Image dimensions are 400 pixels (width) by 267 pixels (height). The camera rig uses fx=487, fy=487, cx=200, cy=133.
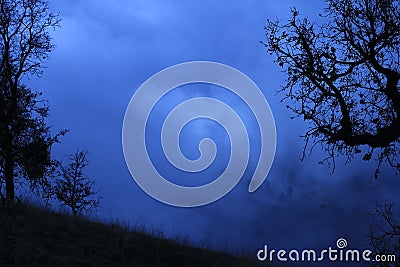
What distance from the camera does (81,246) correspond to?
1730 centimetres

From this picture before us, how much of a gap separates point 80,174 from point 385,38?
2949 centimetres

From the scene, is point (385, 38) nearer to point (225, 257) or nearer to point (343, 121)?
point (343, 121)

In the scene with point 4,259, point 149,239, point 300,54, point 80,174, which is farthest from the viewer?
point 80,174

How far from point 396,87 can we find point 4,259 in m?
11.8

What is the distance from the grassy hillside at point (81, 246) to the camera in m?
15.4

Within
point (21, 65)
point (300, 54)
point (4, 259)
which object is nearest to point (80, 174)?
point (21, 65)

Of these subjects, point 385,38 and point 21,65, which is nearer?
point 385,38

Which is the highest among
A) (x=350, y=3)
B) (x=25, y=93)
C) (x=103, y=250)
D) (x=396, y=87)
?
(x=25, y=93)

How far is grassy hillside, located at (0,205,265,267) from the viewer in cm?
1545

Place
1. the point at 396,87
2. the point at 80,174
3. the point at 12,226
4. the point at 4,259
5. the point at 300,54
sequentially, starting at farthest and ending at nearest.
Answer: the point at 80,174
the point at 12,226
the point at 4,259
the point at 300,54
the point at 396,87

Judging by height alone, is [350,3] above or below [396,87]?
above

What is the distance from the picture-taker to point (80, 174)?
121 feet

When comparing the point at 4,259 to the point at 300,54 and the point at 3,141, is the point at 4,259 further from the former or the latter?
the point at 300,54

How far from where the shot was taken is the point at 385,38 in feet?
36.6
